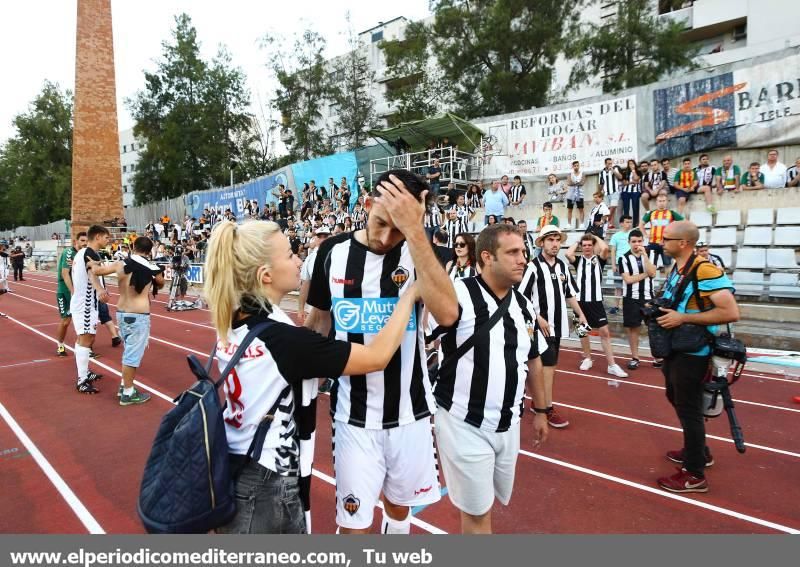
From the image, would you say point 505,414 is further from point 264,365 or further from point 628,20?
point 628,20

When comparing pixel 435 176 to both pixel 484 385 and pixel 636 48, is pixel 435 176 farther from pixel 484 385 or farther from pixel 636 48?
pixel 636 48

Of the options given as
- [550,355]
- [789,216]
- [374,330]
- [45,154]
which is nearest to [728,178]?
[789,216]

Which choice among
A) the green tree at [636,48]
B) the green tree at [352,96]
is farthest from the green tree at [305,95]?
the green tree at [636,48]

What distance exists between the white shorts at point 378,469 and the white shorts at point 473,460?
0.56 ft

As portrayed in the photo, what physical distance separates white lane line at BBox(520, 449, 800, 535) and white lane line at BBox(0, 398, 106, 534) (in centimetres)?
353

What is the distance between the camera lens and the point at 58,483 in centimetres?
406

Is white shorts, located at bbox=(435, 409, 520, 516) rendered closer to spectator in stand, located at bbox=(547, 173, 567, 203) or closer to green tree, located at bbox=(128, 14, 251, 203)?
spectator in stand, located at bbox=(547, 173, 567, 203)

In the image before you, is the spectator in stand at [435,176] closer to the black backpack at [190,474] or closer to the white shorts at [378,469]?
the white shorts at [378,469]

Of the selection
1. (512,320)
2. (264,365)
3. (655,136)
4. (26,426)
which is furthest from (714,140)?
(26,426)

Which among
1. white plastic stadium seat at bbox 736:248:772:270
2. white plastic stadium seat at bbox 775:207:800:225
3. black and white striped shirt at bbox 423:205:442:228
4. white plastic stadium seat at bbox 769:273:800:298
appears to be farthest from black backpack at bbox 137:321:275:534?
white plastic stadium seat at bbox 775:207:800:225

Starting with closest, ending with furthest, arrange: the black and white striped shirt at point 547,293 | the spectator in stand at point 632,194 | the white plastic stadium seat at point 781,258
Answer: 1. the black and white striped shirt at point 547,293
2. the white plastic stadium seat at point 781,258
3. the spectator in stand at point 632,194

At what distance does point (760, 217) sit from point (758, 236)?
0.62m

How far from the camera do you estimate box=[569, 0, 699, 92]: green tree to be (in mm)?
21906

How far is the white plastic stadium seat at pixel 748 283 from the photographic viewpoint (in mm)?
8570
